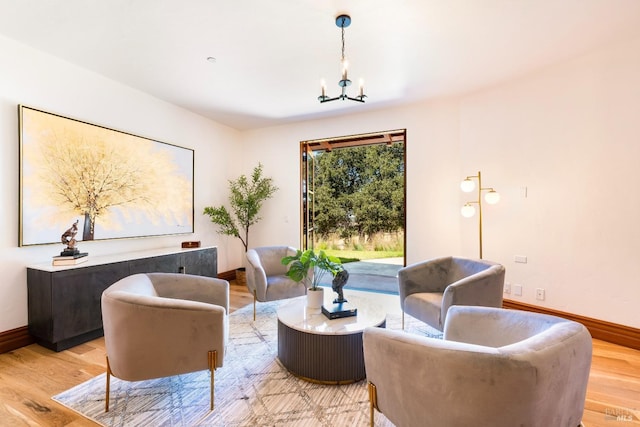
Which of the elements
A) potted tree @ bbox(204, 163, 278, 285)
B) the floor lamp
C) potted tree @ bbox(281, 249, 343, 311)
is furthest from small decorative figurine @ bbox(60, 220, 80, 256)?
the floor lamp

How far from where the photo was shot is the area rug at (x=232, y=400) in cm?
182

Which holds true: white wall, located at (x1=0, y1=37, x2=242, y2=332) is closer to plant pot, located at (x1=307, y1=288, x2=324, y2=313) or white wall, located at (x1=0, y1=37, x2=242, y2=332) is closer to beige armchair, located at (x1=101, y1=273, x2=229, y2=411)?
beige armchair, located at (x1=101, y1=273, x2=229, y2=411)

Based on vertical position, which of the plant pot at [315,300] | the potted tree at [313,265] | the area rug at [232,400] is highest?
the potted tree at [313,265]

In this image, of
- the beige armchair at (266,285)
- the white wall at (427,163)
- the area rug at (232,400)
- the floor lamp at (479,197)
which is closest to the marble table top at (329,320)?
the area rug at (232,400)

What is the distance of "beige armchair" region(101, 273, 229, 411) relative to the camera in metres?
1.75

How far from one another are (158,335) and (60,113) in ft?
9.27

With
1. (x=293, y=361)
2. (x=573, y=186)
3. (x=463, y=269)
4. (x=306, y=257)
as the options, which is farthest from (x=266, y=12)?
(x=573, y=186)

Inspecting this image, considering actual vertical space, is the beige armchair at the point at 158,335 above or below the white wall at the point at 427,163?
below

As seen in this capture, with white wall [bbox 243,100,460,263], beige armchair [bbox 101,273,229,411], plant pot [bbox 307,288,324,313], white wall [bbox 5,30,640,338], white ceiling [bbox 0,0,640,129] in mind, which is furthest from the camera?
white wall [bbox 243,100,460,263]

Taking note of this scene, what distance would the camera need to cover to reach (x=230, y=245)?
18.1 ft

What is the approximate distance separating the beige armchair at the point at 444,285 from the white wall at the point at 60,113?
344cm

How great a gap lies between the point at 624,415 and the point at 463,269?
1479 mm

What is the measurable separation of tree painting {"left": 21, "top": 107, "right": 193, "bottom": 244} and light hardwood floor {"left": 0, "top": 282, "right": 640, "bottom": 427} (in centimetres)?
112

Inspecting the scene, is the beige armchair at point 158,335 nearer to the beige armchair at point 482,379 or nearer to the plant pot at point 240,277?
the beige armchair at point 482,379
